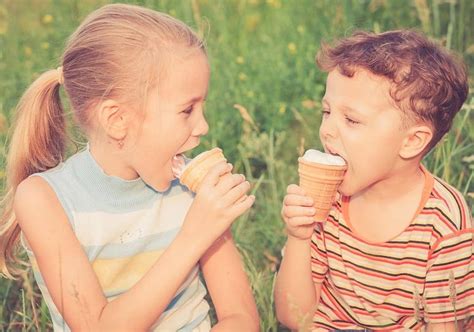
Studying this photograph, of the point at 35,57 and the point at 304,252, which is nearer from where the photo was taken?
the point at 304,252

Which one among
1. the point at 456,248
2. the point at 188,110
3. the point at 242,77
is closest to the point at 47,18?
the point at 242,77

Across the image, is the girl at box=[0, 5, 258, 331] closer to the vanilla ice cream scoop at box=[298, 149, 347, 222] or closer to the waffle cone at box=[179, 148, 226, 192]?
the waffle cone at box=[179, 148, 226, 192]

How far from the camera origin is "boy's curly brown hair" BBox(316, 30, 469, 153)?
9.56 ft

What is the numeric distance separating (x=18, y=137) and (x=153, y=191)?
50 centimetres

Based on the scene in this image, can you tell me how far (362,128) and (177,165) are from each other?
1.99 feet

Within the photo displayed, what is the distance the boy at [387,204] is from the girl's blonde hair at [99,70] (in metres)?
0.54

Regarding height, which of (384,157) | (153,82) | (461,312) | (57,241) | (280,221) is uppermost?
(153,82)

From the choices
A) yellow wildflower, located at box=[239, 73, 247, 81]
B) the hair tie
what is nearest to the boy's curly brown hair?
the hair tie

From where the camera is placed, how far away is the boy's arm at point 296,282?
3100mm

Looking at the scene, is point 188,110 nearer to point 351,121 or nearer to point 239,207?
point 239,207

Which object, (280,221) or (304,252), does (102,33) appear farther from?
(280,221)

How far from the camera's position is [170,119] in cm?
288

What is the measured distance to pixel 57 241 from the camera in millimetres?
2844

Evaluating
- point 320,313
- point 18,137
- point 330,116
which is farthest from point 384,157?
point 18,137
